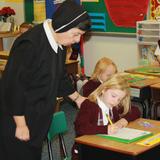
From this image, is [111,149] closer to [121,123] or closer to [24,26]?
[121,123]

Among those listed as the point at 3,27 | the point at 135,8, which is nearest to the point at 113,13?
the point at 135,8

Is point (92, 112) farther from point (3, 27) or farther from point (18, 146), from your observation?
point (3, 27)

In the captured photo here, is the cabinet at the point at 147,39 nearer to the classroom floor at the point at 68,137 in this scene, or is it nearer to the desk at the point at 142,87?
the desk at the point at 142,87

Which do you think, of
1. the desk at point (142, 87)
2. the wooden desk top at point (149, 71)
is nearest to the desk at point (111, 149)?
the desk at point (142, 87)

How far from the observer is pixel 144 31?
5418mm

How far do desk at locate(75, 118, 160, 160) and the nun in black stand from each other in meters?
0.29

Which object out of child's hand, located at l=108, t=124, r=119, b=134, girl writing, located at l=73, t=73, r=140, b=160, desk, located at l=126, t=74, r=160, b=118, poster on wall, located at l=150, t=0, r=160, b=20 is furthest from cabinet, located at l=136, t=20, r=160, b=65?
child's hand, located at l=108, t=124, r=119, b=134

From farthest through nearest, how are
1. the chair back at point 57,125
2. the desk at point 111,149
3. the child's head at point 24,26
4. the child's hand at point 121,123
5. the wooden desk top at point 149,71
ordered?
the child's head at point 24,26
the wooden desk top at point 149,71
the chair back at point 57,125
the child's hand at point 121,123
the desk at point 111,149

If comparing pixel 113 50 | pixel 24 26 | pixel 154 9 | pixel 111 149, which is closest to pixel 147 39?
pixel 154 9

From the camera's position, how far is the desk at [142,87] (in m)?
4.04

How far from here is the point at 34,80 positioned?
242cm

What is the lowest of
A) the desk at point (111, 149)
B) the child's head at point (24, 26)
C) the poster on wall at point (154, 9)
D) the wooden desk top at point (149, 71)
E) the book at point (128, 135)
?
the desk at point (111, 149)

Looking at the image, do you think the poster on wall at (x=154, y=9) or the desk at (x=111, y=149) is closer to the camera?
the desk at (x=111, y=149)

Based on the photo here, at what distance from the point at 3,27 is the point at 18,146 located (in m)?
4.96
